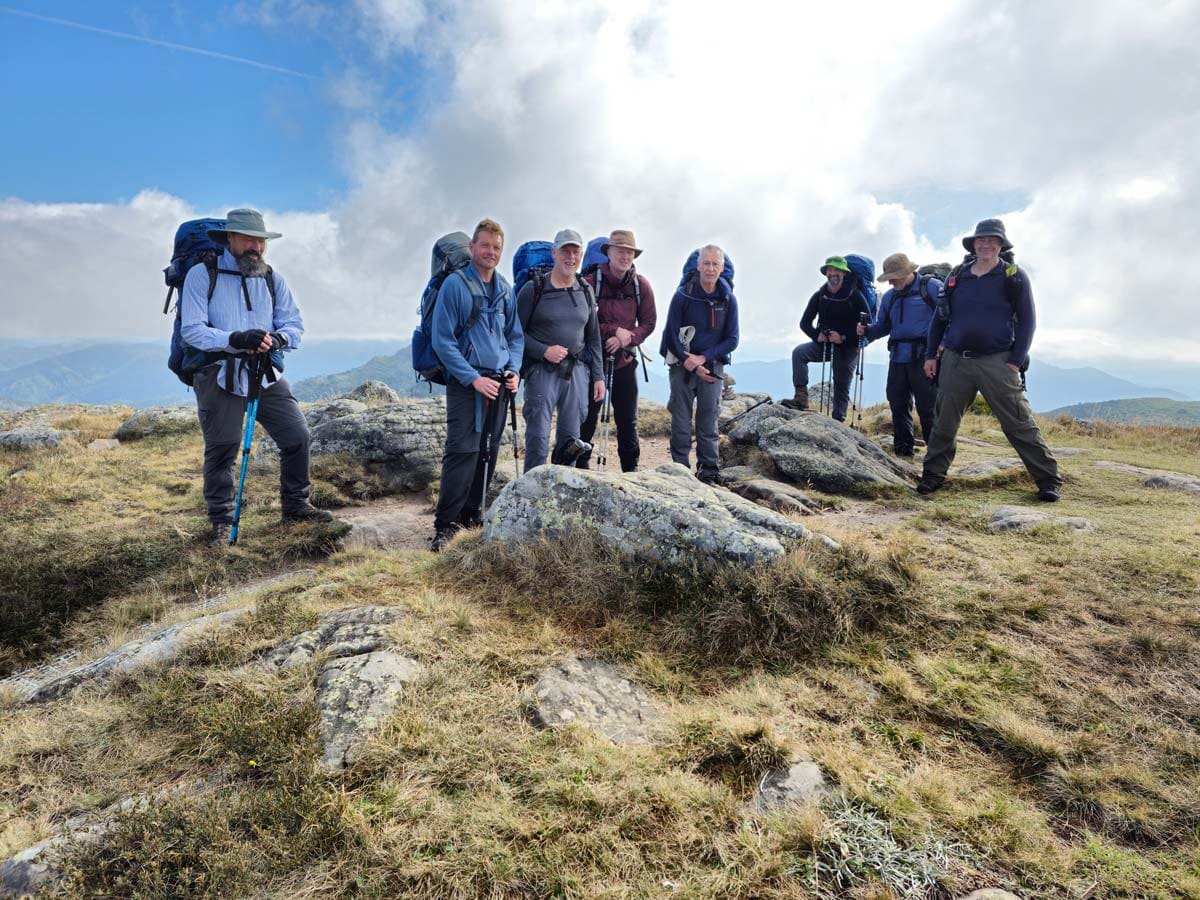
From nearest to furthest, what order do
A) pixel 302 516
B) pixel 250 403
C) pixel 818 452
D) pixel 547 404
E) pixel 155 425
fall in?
pixel 250 403, pixel 547 404, pixel 302 516, pixel 818 452, pixel 155 425

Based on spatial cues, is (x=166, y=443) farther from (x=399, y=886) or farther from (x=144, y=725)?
(x=399, y=886)

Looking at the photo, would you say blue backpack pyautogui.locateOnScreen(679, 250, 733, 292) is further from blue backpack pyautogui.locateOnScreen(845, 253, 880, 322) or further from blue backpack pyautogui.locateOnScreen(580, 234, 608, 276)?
blue backpack pyautogui.locateOnScreen(845, 253, 880, 322)

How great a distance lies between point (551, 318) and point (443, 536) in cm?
319

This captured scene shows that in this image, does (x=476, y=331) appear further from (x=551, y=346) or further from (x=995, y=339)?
(x=995, y=339)

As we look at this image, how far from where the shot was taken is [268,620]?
471cm

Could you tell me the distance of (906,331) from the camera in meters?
11.5

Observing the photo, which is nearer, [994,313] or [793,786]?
[793,786]

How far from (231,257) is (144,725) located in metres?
5.92

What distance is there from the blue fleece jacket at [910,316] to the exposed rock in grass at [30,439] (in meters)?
18.9

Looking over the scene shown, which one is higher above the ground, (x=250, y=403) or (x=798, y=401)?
(x=798, y=401)

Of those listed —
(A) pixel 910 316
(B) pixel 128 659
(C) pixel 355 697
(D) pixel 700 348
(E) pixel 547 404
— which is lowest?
(B) pixel 128 659

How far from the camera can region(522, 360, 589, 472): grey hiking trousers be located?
7949mm

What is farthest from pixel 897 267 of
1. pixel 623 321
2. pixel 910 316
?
pixel 623 321

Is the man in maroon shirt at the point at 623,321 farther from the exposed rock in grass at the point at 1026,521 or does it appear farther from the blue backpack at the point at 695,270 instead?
the exposed rock in grass at the point at 1026,521
